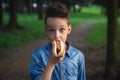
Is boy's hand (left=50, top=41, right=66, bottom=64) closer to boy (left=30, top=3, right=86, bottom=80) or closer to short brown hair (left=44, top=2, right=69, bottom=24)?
boy (left=30, top=3, right=86, bottom=80)

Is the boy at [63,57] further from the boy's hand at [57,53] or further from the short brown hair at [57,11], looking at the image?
the boy's hand at [57,53]

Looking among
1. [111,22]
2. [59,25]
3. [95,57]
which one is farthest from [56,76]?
[95,57]

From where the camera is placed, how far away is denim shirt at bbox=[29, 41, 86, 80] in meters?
2.80

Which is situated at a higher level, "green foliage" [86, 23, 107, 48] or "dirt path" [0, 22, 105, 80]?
"dirt path" [0, 22, 105, 80]

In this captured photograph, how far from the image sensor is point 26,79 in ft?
30.2

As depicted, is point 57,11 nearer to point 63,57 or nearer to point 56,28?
point 56,28

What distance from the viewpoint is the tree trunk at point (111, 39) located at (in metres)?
8.82

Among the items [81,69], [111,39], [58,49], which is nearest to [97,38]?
[111,39]

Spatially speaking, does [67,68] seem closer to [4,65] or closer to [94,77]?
[94,77]

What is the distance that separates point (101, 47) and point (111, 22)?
7.59 m

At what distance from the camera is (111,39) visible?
29.3ft

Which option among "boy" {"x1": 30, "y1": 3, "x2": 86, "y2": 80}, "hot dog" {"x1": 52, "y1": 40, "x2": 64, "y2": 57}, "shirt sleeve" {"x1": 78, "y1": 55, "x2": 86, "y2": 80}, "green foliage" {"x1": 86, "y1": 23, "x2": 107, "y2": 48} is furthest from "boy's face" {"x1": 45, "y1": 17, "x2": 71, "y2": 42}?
"green foliage" {"x1": 86, "y1": 23, "x2": 107, "y2": 48}

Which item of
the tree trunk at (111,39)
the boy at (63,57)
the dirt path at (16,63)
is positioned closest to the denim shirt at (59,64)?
the boy at (63,57)

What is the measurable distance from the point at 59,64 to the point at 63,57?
0.21 meters
